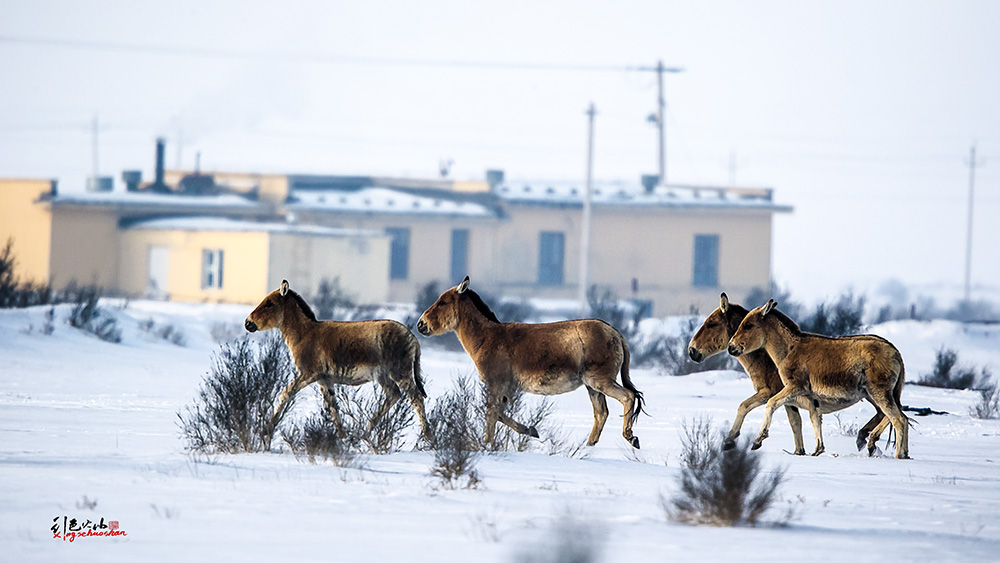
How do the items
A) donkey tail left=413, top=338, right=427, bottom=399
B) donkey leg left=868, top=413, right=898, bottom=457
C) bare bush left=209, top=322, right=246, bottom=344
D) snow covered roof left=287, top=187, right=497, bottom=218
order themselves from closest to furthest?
donkey tail left=413, top=338, right=427, bottom=399
donkey leg left=868, top=413, right=898, bottom=457
bare bush left=209, top=322, right=246, bottom=344
snow covered roof left=287, top=187, right=497, bottom=218

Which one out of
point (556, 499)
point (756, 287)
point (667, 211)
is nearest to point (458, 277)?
point (667, 211)

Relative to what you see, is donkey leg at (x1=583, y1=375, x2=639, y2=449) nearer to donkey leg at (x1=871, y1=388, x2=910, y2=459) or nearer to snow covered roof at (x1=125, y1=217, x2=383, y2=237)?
donkey leg at (x1=871, y1=388, x2=910, y2=459)

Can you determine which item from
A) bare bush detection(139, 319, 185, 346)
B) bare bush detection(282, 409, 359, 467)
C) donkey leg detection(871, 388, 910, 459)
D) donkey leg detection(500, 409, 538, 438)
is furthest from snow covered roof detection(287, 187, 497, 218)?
donkey leg detection(871, 388, 910, 459)

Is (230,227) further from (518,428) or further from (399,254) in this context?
(518,428)

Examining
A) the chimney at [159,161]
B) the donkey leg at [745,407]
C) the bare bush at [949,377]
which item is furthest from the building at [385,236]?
the donkey leg at [745,407]

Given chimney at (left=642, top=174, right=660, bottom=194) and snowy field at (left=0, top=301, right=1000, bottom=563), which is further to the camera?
chimney at (left=642, top=174, right=660, bottom=194)

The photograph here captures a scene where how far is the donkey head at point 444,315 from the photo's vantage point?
12664 millimetres

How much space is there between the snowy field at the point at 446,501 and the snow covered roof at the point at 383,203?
95.8 feet

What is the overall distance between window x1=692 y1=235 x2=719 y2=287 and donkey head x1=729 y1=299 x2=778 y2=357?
3617 cm

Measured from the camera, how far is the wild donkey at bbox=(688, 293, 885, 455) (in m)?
12.4

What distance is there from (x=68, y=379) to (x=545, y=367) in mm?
9280

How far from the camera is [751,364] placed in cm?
1260

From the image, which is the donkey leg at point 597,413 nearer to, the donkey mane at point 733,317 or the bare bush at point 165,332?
the donkey mane at point 733,317

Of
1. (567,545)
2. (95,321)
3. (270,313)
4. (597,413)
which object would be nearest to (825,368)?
(597,413)
